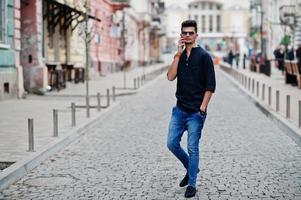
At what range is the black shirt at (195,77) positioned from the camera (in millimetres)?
7020

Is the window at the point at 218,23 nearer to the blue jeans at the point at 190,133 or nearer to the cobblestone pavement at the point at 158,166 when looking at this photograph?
the cobblestone pavement at the point at 158,166

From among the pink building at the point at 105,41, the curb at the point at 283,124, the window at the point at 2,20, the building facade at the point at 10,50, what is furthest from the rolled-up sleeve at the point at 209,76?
the pink building at the point at 105,41

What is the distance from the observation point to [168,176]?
8391 millimetres

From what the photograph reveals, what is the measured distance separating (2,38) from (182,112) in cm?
1412

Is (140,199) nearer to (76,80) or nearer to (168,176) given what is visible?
(168,176)

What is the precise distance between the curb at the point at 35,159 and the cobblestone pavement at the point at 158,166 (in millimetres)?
98

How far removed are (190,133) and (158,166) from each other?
7.36ft

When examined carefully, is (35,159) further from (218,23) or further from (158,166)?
(218,23)

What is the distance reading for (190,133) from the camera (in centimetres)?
709

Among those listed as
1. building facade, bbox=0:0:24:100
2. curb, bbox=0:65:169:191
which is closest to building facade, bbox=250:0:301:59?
building facade, bbox=0:0:24:100

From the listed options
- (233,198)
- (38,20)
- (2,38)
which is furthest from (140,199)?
(38,20)

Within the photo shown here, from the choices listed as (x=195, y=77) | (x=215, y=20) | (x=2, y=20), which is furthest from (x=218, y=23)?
(x=195, y=77)

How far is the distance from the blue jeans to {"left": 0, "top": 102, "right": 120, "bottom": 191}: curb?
83.2 inches

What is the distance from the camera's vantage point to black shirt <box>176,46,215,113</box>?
23.0ft
